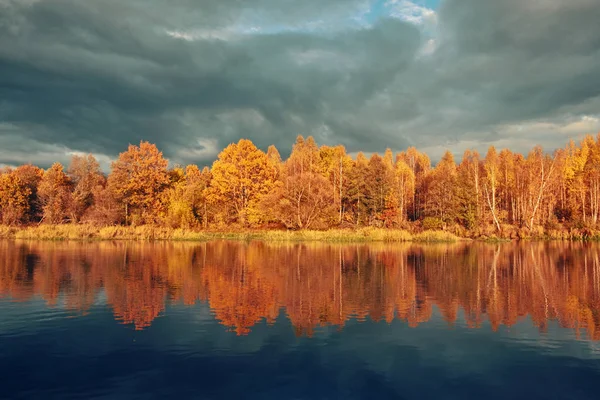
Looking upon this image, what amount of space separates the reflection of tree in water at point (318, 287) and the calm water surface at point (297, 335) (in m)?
0.13

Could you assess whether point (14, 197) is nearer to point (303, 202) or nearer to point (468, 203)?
point (303, 202)

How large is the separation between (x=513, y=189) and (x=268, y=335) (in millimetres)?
91415

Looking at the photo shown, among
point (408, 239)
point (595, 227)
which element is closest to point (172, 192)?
point (408, 239)

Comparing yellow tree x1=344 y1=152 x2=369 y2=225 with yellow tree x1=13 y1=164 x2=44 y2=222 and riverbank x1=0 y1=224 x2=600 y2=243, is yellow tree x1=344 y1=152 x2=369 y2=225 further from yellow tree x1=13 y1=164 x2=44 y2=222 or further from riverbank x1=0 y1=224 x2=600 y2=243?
yellow tree x1=13 y1=164 x2=44 y2=222

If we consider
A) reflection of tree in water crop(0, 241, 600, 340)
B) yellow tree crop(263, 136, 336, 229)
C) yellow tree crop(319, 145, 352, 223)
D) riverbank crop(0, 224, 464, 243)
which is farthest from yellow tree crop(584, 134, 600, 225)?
reflection of tree in water crop(0, 241, 600, 340)

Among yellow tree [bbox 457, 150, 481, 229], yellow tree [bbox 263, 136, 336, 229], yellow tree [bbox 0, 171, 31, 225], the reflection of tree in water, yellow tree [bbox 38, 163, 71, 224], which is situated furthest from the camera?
yellow tree [bbox 0, 171, 31, 225]

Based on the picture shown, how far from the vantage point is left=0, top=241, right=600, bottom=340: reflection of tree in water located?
1872 cm

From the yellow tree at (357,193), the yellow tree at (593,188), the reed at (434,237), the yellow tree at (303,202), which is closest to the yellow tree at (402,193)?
the yellow tree at (357,193)

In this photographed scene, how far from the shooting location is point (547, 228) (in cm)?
7550

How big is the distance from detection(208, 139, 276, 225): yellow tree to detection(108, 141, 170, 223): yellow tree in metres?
10.5

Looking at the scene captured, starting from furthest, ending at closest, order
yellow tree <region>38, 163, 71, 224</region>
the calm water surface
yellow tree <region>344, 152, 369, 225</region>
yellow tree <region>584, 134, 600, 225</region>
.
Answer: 1. yellow tree <region>584, 134, 600, 225</region>
2. yellow tree <region>38, 163, 71, 224</region>
3. yellow tree <region>344, 152, 369, 225</region>
4. the calm water surface

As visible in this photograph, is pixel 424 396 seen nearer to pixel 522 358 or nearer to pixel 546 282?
pixel 522 358

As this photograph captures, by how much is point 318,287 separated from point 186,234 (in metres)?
45.8

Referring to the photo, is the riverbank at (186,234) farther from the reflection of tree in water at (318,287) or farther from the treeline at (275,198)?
the reflection of tree in water at (318,287)
